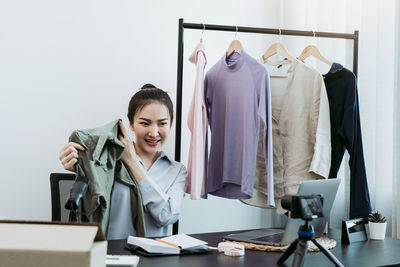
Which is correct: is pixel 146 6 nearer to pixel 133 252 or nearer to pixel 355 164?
pixel 355 164

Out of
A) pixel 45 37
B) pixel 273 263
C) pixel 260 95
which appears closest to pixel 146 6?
pixel 45 37

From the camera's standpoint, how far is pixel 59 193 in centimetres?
236

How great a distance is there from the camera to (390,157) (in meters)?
2.65

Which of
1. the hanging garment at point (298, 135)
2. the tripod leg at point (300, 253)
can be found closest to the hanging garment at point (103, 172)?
the hanging garment at point (298, 135)

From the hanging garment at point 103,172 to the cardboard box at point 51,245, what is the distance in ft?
4.71

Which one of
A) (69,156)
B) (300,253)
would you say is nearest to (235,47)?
(69,156)

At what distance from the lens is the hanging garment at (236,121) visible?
8.05 ft

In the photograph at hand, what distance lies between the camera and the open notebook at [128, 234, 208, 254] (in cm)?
160

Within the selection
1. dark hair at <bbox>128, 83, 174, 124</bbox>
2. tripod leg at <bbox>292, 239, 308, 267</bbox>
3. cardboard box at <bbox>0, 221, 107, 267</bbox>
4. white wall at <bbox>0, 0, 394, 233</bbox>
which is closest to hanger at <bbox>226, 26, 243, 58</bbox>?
dark hair at <bbox>128, 83, 174, 124</bbox>

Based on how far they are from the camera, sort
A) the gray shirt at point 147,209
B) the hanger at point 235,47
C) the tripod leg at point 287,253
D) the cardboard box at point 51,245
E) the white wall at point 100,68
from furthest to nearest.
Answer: the white wall at point 100,68
the hanger at point 235,47
the gray shirt at point 147,209
the tripod leg at point 287,253
the cardboard box at point 51,245

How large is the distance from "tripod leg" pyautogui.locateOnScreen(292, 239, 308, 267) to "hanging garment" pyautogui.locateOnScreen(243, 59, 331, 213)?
1.17 metres

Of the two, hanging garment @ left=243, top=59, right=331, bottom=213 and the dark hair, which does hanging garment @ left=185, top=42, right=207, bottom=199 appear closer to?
the dark hair

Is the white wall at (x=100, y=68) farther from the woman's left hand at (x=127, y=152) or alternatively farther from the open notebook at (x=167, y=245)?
the open notebook at (x=167, y=245)

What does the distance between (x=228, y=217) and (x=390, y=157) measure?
1.12m
